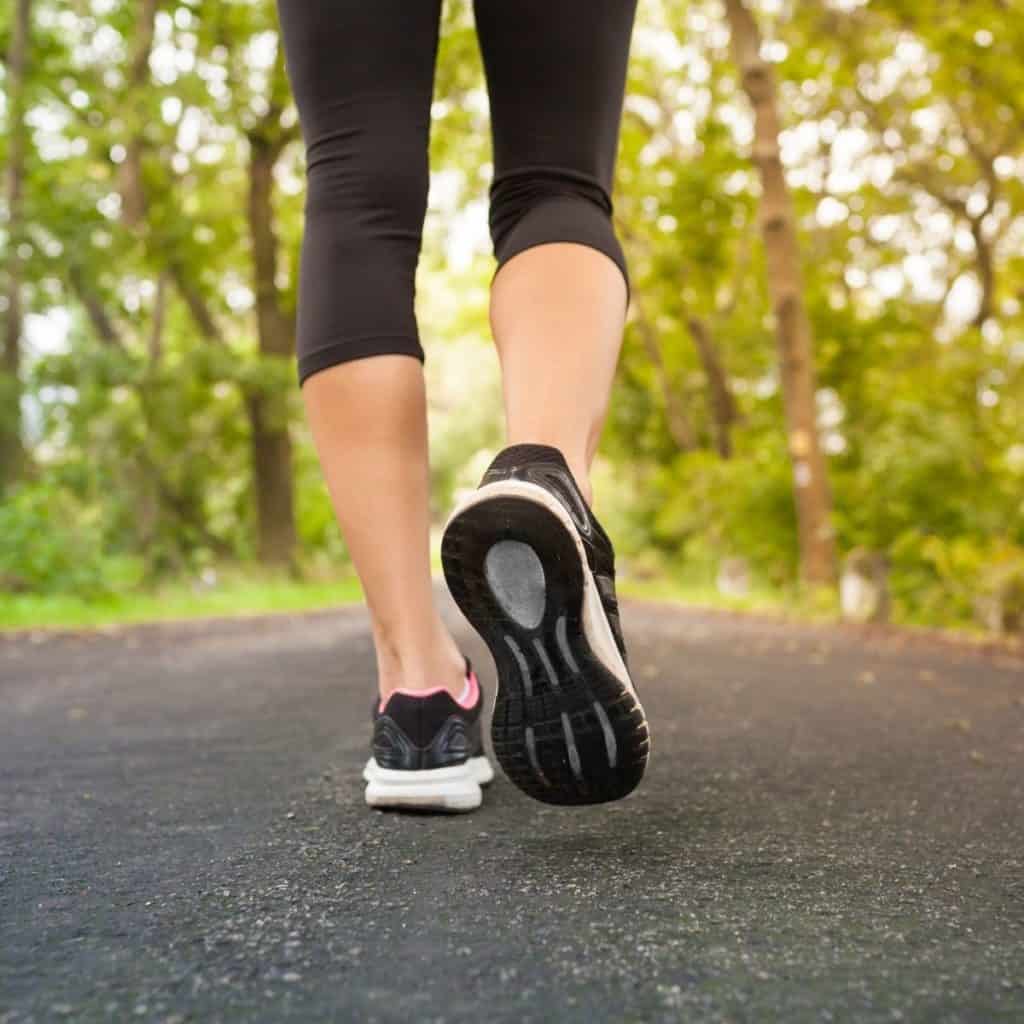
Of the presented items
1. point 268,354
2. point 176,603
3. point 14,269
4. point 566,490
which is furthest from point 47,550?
point 566,490

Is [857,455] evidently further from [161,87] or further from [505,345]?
[505,345]

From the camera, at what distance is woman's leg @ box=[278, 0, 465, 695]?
158 cm

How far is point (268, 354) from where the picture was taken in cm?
1422

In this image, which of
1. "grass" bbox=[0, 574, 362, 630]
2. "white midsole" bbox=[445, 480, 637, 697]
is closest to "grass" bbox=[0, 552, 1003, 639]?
"grass" bbox=[0, 574, 362, 630]

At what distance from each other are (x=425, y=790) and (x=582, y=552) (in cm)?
49

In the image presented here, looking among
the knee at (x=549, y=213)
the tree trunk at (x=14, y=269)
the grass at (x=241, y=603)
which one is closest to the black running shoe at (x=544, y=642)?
the knee at (x=549, y=213)

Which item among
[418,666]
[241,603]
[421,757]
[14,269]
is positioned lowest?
[241,603]

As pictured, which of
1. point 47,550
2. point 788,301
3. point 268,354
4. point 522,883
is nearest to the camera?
point 522,883

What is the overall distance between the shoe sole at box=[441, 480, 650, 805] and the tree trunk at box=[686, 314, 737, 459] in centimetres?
1580

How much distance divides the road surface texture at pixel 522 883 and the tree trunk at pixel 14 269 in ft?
26.0

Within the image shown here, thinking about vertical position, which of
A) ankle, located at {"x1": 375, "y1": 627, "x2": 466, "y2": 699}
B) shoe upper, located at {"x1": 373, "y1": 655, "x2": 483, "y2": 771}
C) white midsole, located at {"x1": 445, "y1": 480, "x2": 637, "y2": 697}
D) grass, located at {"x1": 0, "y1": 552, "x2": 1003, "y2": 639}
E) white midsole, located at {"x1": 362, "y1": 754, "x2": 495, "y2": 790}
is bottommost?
grass, located at {"x1": 0, "y1": 552, "x2": 1003, "y2": 639}

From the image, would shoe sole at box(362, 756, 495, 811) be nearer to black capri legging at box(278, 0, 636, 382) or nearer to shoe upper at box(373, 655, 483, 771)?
shoe upper at box(373, 655, 483, 771)

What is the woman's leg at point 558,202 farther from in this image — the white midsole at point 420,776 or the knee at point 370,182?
the white midsole at point 420,776

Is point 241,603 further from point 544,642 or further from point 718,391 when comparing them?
point 718,391
